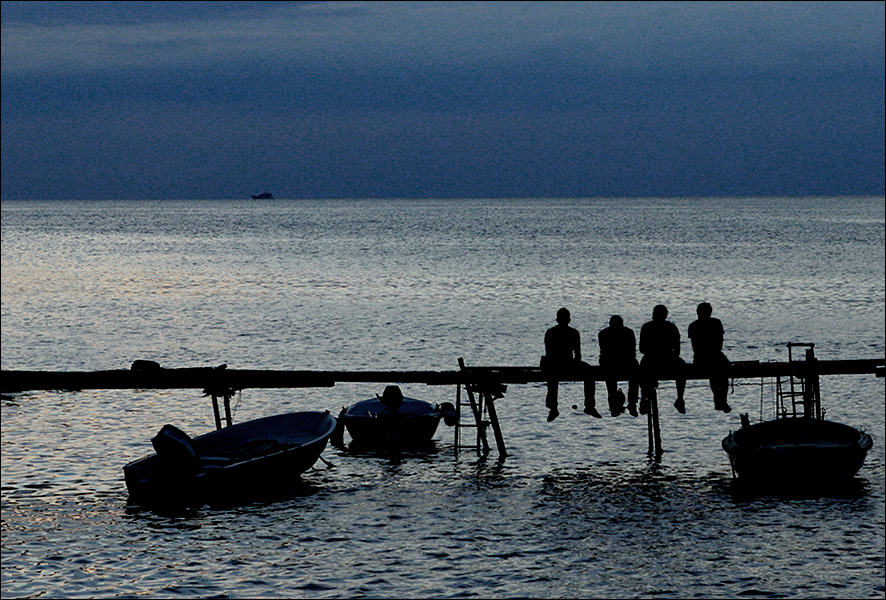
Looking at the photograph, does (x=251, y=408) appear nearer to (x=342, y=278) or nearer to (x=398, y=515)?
(x=398, y=515)

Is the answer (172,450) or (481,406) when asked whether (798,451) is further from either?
(172,450)

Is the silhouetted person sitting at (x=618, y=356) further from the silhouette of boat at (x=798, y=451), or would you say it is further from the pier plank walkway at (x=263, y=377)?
the silhouette of boat at (x=798, y=451)

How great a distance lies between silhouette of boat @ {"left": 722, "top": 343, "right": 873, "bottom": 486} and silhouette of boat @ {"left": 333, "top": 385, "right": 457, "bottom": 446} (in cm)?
888

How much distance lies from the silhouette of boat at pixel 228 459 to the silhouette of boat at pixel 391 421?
5.99 ft

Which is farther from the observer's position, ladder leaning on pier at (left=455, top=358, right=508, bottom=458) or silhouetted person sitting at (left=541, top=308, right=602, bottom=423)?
ladder leaning on pier at (left=455, top=358, right=508, bottom=458)

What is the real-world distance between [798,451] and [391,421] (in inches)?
448

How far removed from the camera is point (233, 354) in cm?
5947

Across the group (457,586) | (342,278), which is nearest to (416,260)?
(342,278)

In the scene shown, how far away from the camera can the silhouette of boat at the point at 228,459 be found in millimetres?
27094

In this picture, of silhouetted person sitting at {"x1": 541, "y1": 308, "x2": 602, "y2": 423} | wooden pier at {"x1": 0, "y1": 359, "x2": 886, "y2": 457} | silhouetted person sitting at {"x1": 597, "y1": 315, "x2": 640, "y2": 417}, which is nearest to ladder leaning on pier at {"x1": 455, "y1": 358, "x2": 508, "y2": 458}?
wooden pier at {"x1": 0, "y1": 359, "x2": 886, "y2": 457}

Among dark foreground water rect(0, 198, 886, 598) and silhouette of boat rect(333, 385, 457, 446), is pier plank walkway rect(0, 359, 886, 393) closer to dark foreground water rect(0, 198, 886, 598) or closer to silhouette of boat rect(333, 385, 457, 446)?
dark foreground water rect(0, 198, 886, 598)

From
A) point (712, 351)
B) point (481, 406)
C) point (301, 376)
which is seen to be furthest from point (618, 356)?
point (301, 376)

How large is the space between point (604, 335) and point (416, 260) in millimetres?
114411

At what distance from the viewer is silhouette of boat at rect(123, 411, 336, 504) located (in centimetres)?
2709
